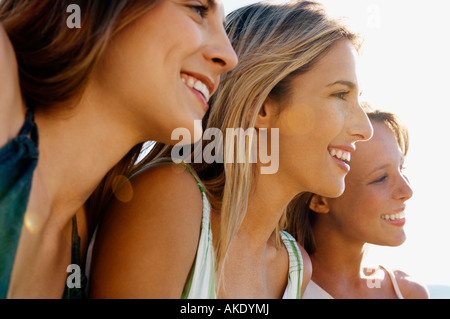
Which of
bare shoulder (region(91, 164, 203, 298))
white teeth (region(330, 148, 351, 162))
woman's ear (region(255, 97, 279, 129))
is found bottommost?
bare shoulder (region(91, 164, 203, 298))

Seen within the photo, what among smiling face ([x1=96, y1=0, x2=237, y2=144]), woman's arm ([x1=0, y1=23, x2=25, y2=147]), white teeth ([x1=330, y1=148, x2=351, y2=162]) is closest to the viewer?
woman's arm ([x1=0, y1=23, x2=25, y2=147])

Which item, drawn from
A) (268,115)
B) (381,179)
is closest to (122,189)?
(268,115)

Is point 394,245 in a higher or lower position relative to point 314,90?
lower

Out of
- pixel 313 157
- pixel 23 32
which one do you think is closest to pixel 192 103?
pixel 23 32

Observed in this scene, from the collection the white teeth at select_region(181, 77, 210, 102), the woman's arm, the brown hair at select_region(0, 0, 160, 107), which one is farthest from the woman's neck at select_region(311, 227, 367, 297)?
the woman's arm

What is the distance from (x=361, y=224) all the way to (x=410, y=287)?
78 cm

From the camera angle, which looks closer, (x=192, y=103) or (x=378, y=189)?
(x=192, y=103)

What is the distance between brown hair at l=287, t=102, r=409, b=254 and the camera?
3924 mm

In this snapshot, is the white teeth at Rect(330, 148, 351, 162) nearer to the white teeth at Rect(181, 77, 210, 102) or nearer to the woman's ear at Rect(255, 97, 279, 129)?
the woman's ear at Rect(255, 97, 279, 129)

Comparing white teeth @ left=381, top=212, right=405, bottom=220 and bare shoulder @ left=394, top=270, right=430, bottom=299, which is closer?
white teeth @ left=381, top=212, right=405, bottom=220
